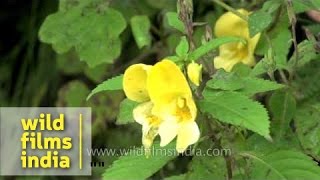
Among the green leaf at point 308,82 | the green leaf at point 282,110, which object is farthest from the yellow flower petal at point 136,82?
the green leaf at point 308,82

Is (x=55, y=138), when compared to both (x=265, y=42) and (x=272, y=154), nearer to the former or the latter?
(x=265, y=42)

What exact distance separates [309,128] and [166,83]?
318 mm

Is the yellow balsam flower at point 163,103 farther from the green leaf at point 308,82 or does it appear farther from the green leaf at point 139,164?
the green leaf at point 308,82

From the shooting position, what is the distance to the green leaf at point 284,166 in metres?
0.97

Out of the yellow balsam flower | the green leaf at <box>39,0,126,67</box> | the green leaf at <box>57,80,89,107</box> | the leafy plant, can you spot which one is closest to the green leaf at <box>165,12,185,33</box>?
the leafy plant

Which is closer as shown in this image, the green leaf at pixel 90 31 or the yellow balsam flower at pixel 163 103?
the yellow balsam flower at pixel 163 103

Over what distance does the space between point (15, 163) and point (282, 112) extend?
0.90 meters

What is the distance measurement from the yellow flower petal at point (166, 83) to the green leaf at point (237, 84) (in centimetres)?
6

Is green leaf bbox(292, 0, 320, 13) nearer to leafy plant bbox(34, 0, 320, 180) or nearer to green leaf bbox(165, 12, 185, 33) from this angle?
leafy plant bbox(34, 0, 320, 180)

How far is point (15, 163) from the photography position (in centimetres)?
181

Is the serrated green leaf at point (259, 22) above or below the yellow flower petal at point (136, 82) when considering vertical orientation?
above

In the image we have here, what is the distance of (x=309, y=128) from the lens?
1115 millimetres

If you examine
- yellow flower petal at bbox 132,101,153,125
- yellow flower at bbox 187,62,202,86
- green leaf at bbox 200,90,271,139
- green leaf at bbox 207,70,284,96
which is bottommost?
yellow flower petal at bbox 132,101,153,125

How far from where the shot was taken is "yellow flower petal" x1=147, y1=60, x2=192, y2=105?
0.89 metres
